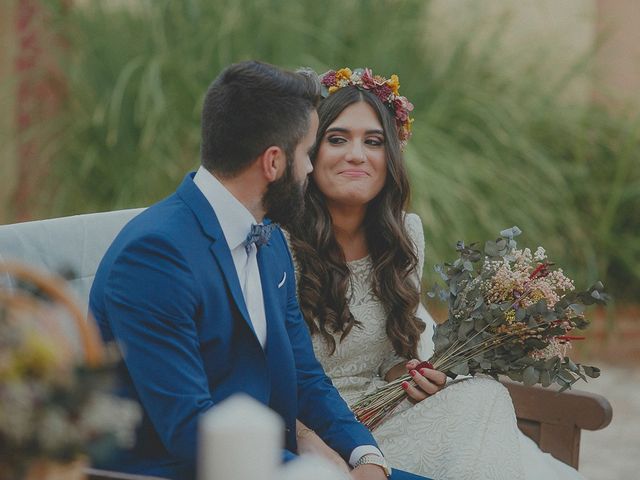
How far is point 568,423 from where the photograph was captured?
2.95 m

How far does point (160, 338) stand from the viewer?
2117 millimetres

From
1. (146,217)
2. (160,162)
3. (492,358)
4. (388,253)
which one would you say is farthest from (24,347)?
(160,162)

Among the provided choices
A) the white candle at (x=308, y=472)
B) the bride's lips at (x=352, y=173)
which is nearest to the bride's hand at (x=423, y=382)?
the bride's lips at (x=352, y=173)

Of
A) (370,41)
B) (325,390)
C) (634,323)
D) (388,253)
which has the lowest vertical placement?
(634,323)

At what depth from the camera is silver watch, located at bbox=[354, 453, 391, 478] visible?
257 cm

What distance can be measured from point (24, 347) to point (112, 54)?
16.1 feet

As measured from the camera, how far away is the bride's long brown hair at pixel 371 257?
3.22 m

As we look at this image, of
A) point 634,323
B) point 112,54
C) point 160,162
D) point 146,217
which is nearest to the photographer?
point 146,217

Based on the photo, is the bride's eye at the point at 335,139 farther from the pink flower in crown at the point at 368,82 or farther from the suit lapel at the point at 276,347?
the suit lapel at the point at 276,347

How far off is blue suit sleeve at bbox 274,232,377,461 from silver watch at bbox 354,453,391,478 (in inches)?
1.5

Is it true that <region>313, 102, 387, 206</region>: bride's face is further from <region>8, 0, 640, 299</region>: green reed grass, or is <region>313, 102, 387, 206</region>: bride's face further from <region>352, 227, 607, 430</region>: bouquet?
<region>8, 0, 640, 299</region>: green reed grass

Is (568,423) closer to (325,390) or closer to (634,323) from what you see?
(325,390)

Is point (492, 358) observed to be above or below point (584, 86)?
below

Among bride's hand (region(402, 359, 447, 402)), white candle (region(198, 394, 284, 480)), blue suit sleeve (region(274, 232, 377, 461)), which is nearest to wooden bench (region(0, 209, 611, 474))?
bride's hand (region(402, 359, 447, 402))
